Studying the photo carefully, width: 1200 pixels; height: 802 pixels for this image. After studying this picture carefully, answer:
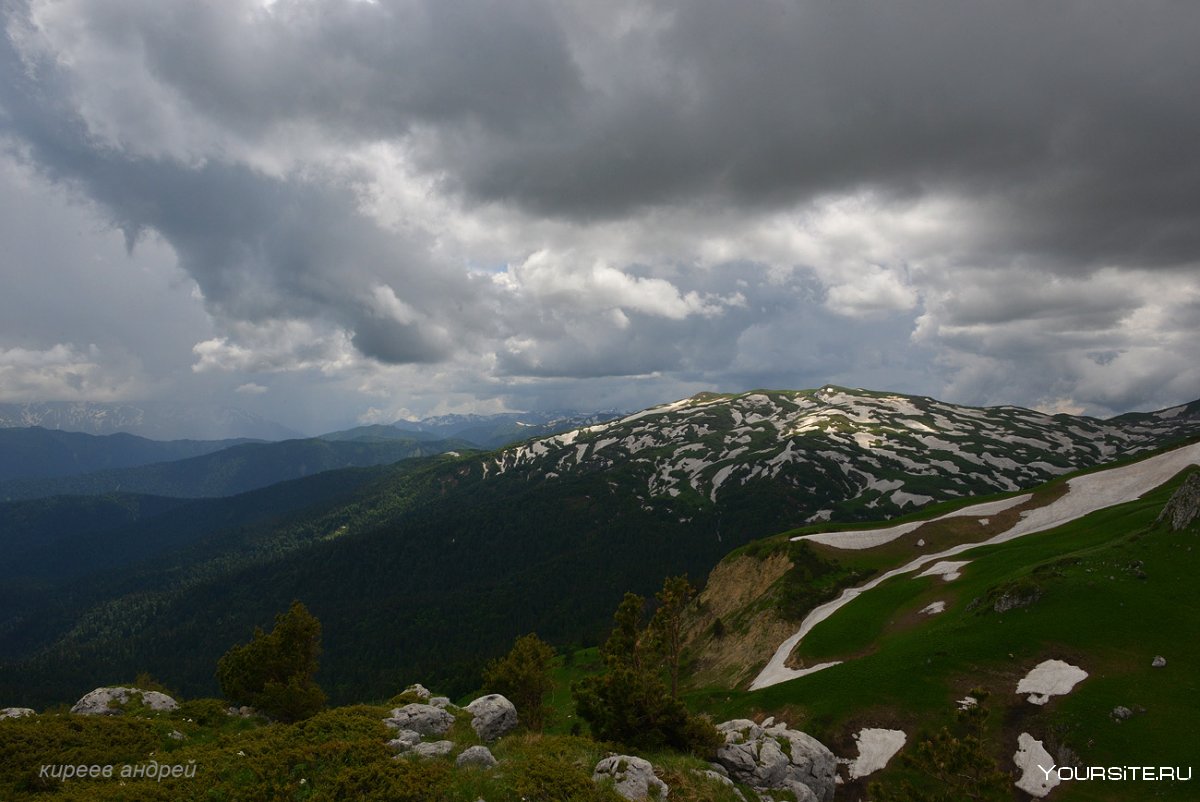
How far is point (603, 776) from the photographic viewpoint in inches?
857

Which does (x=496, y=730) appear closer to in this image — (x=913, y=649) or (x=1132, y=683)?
(x=913, y=649)

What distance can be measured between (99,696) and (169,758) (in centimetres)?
2347

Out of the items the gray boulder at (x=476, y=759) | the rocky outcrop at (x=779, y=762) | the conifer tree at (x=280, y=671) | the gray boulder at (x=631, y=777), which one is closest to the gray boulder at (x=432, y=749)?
the gray boulder at (x=476, y=759)

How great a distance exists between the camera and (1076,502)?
301 feet

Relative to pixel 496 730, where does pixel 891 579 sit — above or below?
below

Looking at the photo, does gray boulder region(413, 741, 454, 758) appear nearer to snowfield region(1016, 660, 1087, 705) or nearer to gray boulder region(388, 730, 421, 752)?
gray boulder region(388, 730, 421, 752)

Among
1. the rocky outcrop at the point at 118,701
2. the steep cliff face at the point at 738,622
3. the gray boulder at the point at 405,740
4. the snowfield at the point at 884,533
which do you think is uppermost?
the gray boulder at the point at 405,740

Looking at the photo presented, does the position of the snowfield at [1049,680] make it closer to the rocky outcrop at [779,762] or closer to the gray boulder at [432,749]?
the rocky outcrop at [779,762]

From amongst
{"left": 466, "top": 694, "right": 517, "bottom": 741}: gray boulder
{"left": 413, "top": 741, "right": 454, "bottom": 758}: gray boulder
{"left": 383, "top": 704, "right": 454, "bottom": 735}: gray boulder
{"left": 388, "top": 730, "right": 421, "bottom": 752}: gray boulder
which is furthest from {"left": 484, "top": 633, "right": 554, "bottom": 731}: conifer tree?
{"left": 413, "top": 741, "right": 454, "bottom": 758}: gray boulder

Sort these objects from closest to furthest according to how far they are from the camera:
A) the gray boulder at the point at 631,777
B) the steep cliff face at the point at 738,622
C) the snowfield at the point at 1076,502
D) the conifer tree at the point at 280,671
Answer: the gray boulder at the point at 631,777, the conifer tree at the point at 280,671, the snowfield at the point at 1076,502, the steep cliff face at the point at 738,622

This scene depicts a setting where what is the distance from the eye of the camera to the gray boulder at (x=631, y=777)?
21.0 metres

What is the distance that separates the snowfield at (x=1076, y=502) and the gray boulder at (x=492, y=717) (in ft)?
168

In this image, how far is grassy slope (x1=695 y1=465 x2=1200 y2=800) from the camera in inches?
1437

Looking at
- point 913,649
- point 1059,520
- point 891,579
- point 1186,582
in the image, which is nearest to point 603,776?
point 913,649
